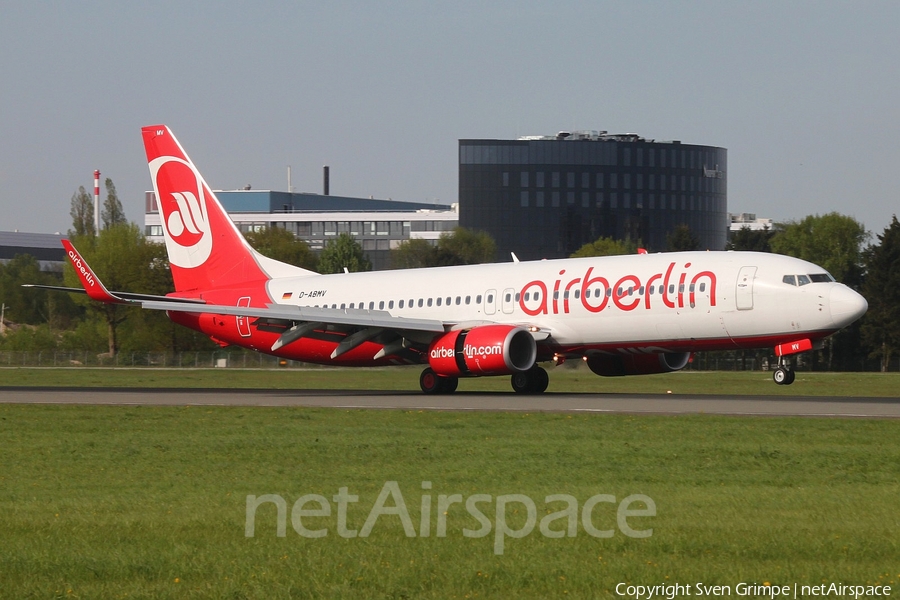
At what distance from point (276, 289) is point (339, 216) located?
12951 centimetres

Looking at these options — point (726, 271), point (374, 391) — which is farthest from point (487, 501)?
point (374, 391)

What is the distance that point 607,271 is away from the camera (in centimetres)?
3428

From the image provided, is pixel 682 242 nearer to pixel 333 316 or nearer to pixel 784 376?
pixel 333 316

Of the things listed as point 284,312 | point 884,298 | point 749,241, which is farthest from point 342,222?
point 284,312

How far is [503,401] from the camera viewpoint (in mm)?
31016

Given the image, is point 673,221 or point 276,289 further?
point 673,221

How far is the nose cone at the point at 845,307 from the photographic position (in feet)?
102

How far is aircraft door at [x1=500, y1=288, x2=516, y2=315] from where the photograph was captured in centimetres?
3569

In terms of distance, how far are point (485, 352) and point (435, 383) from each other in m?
3.08

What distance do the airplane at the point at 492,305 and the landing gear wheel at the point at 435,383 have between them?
0.04 m

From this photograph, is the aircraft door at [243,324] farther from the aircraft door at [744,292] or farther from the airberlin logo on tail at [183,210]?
the aircraft door at [744,292]

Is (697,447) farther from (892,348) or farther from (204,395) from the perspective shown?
(892,348)

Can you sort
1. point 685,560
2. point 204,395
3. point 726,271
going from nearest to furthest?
point 685,560 < point 726,271 < point 204,395

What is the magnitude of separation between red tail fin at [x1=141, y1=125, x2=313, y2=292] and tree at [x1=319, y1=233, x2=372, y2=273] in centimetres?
6501
